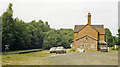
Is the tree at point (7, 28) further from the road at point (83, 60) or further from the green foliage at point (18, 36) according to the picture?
the road at point (83, 60)

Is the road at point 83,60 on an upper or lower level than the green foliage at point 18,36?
lower

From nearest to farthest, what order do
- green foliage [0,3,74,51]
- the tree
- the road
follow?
the road
the tree
green foliage [0,3,74,51]

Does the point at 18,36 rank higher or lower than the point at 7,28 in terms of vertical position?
lower

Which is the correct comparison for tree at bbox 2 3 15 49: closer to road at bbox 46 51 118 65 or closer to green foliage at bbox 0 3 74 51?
green foliage at bbox 0 3 74 51

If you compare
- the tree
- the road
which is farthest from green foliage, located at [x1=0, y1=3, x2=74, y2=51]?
the road

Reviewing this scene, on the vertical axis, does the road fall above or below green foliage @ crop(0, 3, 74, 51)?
below

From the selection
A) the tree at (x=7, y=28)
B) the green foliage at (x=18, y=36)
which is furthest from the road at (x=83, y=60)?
the green foliage at (x=18, y=36)

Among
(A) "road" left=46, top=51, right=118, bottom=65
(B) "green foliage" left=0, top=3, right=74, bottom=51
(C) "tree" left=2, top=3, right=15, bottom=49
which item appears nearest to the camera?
(A) "road" left=46, top=51, right=118, bottom=65

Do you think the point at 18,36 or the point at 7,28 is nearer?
the point at 7,28

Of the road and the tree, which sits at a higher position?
the tree

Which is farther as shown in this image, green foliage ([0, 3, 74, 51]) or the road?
green foliage ([0, 3, 74, 51])

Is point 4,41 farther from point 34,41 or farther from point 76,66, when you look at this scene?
point 76,66

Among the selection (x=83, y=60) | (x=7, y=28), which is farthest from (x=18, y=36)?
(x=83, y=60)

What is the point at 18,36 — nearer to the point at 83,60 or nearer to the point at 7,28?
the point at 7,28
